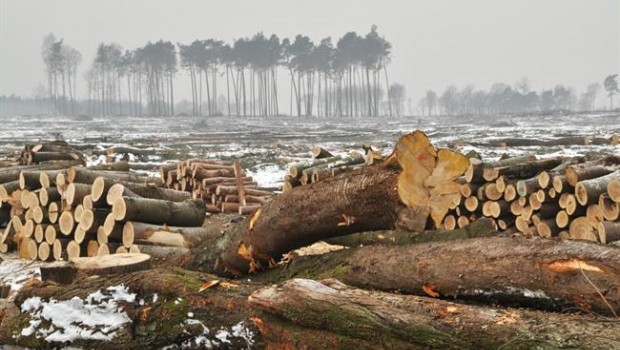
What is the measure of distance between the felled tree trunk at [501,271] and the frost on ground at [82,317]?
176 cm

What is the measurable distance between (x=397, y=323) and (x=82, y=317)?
2.62 meters

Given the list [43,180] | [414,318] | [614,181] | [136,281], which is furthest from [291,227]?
[43,180]

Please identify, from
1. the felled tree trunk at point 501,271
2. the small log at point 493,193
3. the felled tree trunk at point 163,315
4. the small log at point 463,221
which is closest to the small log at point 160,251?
the felled tree trunk at point 163,315

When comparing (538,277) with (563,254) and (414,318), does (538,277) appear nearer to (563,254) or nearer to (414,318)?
(563,254)

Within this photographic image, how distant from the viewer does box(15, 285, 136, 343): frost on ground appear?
4.31m

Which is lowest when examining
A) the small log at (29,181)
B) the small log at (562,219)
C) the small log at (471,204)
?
the small log at (562,219)

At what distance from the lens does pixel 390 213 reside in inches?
178

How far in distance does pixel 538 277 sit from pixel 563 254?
0.22 meters

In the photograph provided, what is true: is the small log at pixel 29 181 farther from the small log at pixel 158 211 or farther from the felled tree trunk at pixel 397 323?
the felled tree trunk at pixel 397 323

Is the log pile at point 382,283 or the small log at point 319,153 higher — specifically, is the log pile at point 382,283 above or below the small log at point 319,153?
below

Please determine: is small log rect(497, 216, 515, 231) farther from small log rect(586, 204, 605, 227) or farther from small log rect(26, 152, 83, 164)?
small log rect(26, 152, 83, 164)

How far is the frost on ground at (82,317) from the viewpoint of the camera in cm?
431

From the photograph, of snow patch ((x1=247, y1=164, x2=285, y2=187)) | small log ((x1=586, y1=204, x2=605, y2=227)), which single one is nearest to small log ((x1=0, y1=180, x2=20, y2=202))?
snow patch ((x1=247, y1=164, x2=285, y2=187))

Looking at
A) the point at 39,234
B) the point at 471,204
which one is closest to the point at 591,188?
the point at 471,204
